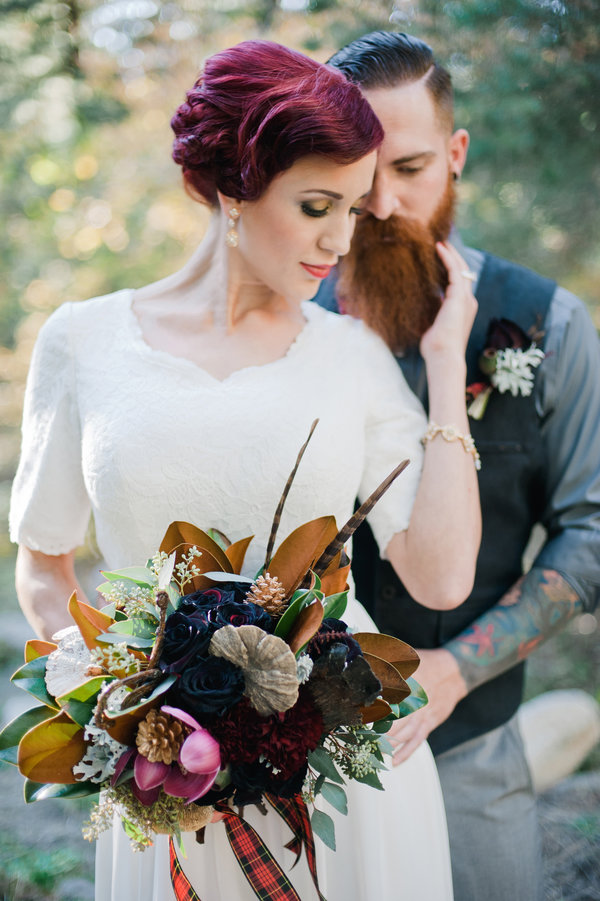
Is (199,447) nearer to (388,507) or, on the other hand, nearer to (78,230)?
(388,507)

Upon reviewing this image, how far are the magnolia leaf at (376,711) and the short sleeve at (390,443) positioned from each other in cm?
65

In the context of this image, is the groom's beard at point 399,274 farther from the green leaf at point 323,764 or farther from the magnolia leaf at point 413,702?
the green leaf at point 323,764

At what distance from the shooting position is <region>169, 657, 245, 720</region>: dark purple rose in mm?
1318

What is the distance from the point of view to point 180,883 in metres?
1.58

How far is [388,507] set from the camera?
2.08m

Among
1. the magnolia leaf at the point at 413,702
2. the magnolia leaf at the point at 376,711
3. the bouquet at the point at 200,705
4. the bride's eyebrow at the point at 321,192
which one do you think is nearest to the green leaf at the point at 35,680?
the bouquet at the point at 200,705

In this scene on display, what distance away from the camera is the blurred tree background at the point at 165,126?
10.9 ft

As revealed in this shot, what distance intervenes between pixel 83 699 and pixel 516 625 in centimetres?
145

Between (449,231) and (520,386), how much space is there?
1.80 feet

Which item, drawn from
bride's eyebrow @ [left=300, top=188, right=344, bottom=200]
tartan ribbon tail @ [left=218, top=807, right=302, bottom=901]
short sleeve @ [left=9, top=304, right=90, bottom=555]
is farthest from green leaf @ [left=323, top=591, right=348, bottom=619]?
Result: bride's eyebrow @ [left=300, top=188, right=344, bottom=200]

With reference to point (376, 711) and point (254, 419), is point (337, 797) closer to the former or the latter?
point (376, 711)

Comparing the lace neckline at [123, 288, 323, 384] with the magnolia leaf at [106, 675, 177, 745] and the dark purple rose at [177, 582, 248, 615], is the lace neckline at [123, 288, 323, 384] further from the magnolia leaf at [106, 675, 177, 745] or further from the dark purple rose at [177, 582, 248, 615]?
the magnolia leaf at [106, 675, 177, 745]

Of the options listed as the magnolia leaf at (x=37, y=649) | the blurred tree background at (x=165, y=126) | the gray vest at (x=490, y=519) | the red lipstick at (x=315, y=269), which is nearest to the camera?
the magnolia leaf at (x=37, y=649)

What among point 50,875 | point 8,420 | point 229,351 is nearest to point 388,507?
point 229,351
